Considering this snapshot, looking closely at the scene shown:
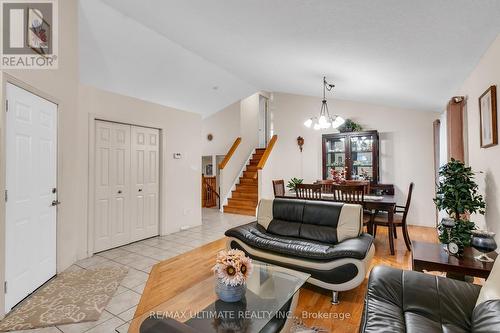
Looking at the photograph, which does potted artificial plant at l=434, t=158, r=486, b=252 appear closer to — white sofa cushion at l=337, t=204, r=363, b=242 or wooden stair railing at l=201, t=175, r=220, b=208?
white sofa cushion at l=337, t=204, r=363, b=242

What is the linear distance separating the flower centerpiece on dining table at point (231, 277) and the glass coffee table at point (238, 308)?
58 millimetres

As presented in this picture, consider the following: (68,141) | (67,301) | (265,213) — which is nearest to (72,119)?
(68,141)

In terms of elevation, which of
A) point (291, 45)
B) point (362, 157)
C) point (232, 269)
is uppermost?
point (291, 45)

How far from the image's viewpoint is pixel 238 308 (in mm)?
1659

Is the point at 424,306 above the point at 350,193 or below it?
below

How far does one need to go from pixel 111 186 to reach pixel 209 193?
4564 mm

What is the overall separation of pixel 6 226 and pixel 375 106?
637 cm

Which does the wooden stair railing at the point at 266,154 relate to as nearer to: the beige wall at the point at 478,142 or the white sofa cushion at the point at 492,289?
the beige wall at the point at 478,142

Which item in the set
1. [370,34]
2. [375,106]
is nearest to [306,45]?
[370,34]

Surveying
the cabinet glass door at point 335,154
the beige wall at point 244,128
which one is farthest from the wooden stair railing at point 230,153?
the cabinet glass door at point 335,154

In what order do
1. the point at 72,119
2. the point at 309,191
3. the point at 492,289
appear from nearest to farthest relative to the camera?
the point at 492,289
the point at 72,119
the point at 309,191

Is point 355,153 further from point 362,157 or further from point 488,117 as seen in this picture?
point 488,117

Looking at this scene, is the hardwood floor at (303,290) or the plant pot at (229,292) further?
the hardwood floor at (303,290)

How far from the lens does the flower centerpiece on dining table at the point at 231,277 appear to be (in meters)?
1.67
